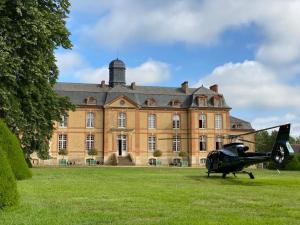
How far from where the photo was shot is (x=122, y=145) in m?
51.5

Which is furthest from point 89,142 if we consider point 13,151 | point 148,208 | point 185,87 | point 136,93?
point 148,208

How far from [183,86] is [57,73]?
33.5 meters

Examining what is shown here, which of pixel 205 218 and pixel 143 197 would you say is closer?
pixel 205 218

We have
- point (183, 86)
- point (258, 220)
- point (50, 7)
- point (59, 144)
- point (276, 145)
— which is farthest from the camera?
point (183, 86)

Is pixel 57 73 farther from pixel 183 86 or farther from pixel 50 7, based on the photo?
pixel 183 86

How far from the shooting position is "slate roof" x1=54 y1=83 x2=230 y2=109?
51344 millimetres

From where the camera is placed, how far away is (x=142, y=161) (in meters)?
51.9

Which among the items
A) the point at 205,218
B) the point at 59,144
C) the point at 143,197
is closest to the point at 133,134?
the point at 59,144

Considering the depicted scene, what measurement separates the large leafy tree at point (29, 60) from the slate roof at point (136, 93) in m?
27.4

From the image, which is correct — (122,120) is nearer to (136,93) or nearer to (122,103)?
(122,103)

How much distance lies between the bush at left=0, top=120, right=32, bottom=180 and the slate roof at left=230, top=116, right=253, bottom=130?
43.7 meters

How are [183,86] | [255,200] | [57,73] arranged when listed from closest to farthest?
[255,200] < [57,73] < [183,86]

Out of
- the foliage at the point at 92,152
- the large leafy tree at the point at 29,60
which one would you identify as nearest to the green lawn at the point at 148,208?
the large leafy tree at the point at 29,60

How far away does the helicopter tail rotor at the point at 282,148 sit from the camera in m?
17.1
